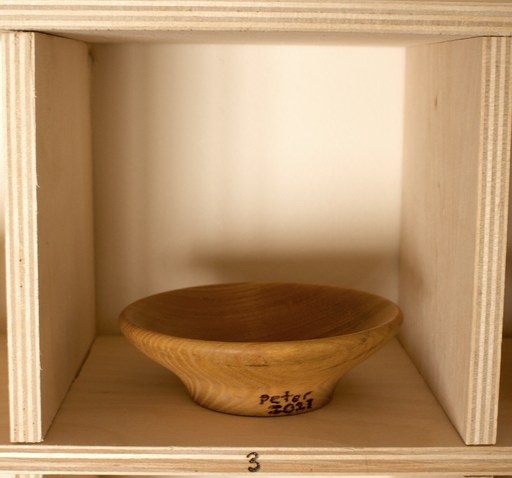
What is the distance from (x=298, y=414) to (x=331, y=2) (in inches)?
13.4

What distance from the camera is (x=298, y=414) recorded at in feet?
2.37

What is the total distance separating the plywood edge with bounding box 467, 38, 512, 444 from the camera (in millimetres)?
616

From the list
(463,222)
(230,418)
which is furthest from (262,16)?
(230,418)

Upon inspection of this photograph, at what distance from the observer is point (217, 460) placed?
2.11 ft

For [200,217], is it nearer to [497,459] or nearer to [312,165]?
[312,165]

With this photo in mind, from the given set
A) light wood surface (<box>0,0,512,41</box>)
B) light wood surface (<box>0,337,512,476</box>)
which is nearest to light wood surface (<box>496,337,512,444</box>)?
light wood surface (<box>0,337,512,476</box>)

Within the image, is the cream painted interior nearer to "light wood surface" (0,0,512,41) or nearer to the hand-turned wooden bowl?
the hand-turned wooden bowl

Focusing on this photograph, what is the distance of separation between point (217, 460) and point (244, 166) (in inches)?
15.4

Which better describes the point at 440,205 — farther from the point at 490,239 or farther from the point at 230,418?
the point at 230,418

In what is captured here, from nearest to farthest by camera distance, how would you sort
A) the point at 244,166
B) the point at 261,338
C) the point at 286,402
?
the point at 286,402 → the point at 261,338 → the point at 244,166

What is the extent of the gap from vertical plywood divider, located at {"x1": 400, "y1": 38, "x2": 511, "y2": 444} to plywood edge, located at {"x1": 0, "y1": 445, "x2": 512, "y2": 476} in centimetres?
5

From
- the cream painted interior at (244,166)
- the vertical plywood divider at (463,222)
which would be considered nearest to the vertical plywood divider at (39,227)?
the cream painted interior at (244,166)

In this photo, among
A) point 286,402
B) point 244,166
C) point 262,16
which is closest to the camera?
point 262,16

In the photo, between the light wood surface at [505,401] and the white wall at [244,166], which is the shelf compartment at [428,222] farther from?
the white wall at [244,166]
